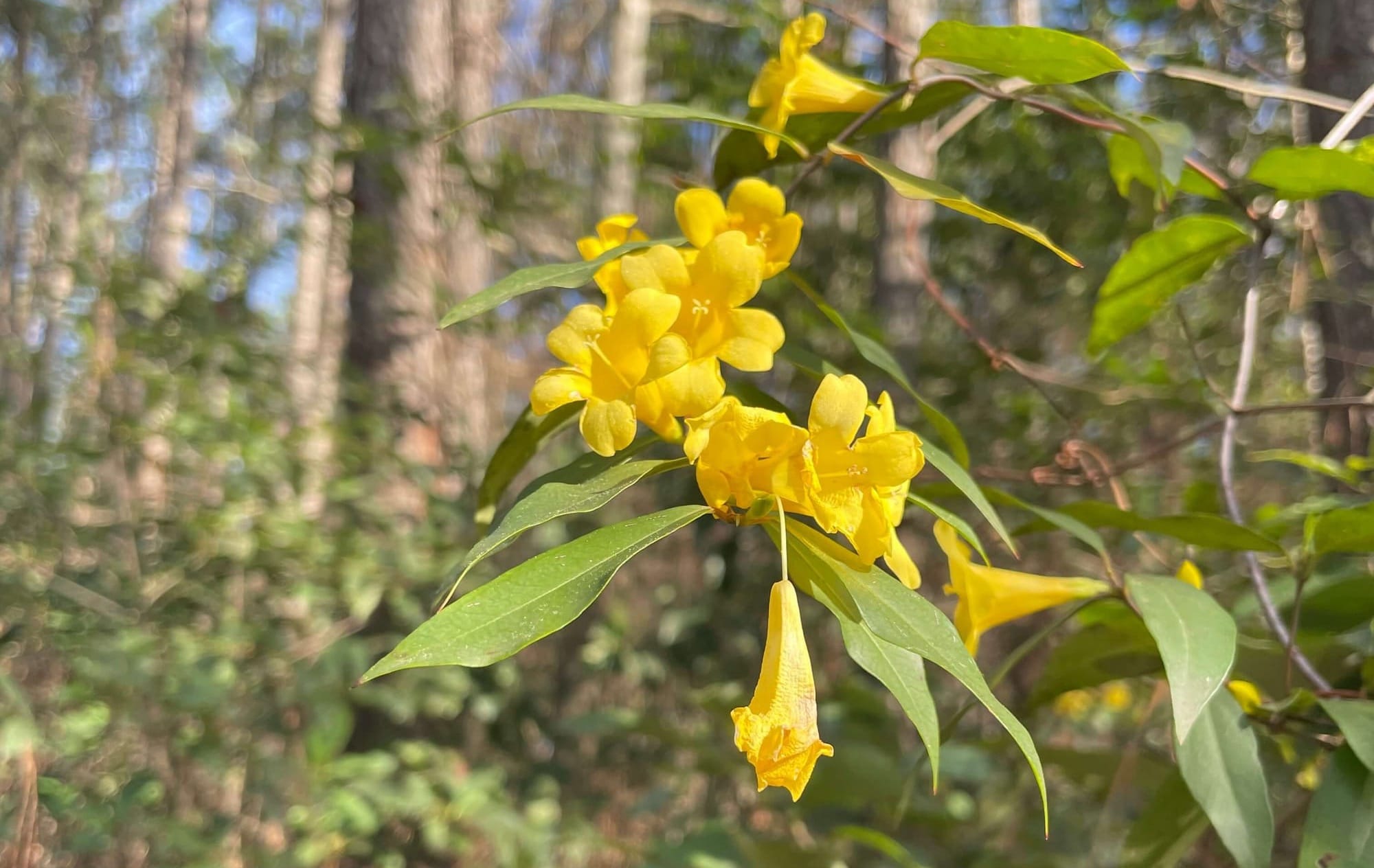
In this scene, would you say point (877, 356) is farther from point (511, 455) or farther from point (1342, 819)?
point (1342, 819)

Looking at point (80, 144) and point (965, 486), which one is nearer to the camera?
point (965, 486)

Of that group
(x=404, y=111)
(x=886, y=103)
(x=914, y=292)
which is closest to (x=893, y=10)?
(x=914, y=292)

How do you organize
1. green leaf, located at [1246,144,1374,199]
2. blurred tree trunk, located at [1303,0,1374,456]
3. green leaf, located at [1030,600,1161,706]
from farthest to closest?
blurred tree trunk, located at [1303,0,1374,456] → green leaf, located at [1030,600,1161,706] → green leaf, located at [1246,144,1374,199]

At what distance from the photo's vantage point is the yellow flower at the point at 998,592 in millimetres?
701

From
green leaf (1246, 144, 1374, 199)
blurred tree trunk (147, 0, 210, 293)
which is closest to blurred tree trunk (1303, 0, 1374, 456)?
green leaf (1246, 144, 1374, 199)

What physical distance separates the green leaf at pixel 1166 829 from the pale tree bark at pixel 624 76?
2.48m

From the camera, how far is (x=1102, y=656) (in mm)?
796

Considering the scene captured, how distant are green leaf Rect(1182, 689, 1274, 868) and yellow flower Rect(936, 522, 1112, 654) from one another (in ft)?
0.37

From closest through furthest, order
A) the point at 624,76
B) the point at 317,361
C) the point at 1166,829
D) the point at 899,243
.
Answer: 1. the point at 1166,829
2. the point at 317,361
3. the point at 899,243
4. the point at 624,76

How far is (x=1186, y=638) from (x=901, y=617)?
0.74 ft

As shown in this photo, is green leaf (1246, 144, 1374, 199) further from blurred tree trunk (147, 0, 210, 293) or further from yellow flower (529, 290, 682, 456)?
blurred tree trunk (147, 0, 210, 293)

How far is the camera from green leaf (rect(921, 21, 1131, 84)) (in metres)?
0.58

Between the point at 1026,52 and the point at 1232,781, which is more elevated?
the point at 1026,52

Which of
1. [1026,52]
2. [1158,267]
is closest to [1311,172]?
[1158,267]
